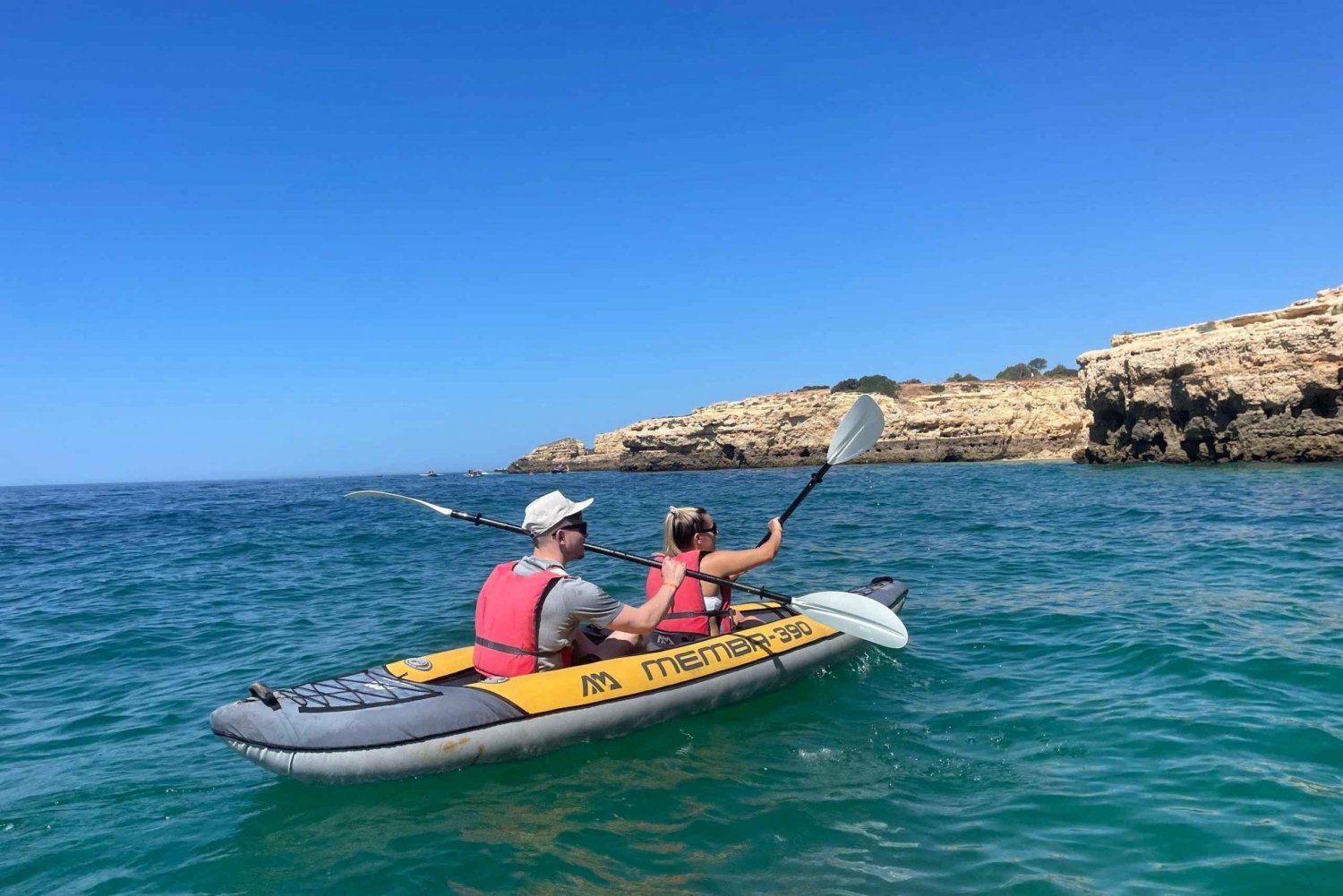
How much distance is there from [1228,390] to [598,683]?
88.3 ft

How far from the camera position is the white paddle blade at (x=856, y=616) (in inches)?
241

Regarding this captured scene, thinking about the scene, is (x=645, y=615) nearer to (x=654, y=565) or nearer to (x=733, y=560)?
(x=654, y=565)

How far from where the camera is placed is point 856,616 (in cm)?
639

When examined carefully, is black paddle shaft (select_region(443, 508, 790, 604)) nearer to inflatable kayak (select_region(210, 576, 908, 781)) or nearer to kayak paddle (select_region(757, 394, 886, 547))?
inflatable kayak (select_region(210, 576, 908, 781))

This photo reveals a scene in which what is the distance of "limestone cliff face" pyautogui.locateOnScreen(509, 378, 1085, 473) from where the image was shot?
42531 millimetres

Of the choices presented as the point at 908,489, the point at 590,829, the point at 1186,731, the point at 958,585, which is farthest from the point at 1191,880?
the point at 908,489

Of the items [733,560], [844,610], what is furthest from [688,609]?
[844,610]

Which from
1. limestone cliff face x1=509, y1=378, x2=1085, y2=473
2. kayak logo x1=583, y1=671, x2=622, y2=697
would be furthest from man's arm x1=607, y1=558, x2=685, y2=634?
limestone cliff face x1=509, y1=378, x2=1085, y2=473

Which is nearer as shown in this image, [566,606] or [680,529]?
[566,606]

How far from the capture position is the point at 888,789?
173 inches

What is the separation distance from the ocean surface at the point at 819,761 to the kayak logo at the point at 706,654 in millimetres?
373

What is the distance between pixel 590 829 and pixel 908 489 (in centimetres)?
2349

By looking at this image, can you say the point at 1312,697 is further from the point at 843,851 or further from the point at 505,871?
the point at 505,871

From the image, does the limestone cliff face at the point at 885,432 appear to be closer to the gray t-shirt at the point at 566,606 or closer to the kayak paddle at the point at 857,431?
the kayak paddle at the point at 857,431
